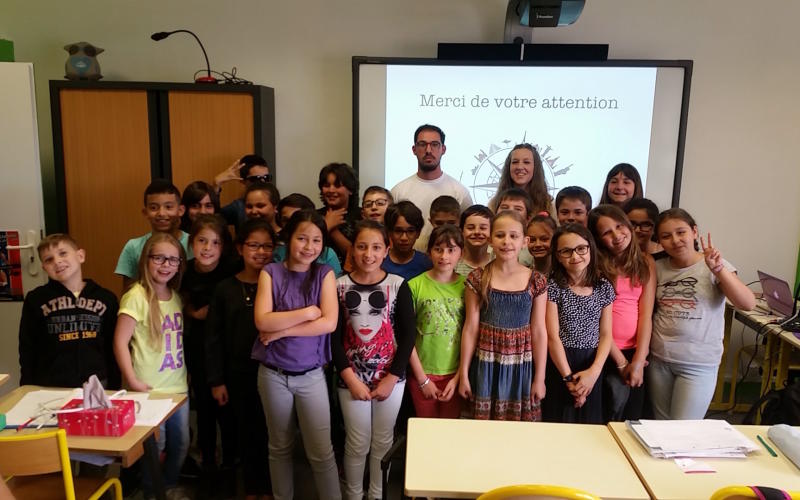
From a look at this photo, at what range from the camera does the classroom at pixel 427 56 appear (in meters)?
3.51

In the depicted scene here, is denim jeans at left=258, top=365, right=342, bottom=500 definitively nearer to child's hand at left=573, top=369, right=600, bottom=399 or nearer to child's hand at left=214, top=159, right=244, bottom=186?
child's hand at left=573, top=369, right=600, bottom=399

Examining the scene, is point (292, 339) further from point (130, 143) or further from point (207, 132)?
point (130, 143)

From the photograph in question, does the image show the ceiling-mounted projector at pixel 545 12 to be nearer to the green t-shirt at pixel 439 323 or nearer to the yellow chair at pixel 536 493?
the green t-shirt at pixel 439 323

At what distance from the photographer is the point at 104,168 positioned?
3.44 meters

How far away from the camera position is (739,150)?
361 centimetres

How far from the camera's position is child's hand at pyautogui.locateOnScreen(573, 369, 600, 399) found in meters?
2.08

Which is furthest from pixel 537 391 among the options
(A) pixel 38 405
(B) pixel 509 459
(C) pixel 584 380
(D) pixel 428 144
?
(A) pixel 38 405

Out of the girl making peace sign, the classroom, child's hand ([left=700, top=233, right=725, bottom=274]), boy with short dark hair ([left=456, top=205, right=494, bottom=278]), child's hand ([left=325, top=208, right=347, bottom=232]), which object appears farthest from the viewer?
the classroom

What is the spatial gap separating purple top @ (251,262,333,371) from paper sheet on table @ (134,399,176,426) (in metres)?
0.34

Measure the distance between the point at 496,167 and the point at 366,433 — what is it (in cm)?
218

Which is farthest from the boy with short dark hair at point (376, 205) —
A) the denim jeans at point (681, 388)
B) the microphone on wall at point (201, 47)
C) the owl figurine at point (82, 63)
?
the owl figurine at point (82, 63)

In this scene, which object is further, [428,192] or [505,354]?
[428,192]

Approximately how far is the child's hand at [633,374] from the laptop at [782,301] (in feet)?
3.94

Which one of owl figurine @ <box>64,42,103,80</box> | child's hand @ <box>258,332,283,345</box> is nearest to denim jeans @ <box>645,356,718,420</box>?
child's hand @ <box>258,332,283,345</box>
